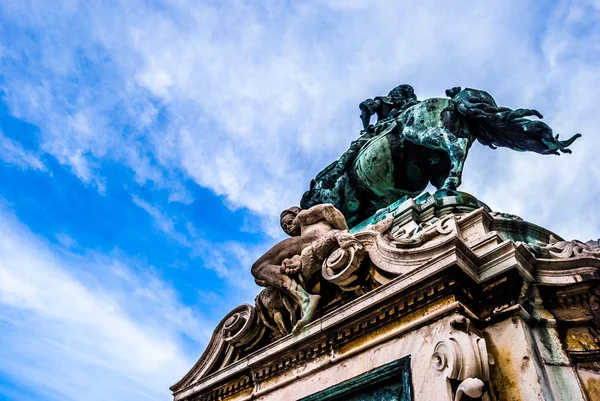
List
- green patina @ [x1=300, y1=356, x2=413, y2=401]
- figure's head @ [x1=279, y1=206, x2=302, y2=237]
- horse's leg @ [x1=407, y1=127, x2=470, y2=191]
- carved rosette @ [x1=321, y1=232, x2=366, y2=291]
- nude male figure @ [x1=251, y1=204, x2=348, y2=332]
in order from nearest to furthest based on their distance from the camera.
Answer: green patina @ [x1=300, y1=356, x2=413, y2=401] → carved rosette @ [x1=321, y1=232, x2=366, y2=291] → nude male figure @ [x1=251, y1=204, x2=348, y2=332] → figure's head @ [x1=279, y1=206, x2=302, y2=237] → horse's leg @ [x1=407, y1=127, x2=470, y2=191]

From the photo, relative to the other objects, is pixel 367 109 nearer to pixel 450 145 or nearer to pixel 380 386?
pixel 450 145

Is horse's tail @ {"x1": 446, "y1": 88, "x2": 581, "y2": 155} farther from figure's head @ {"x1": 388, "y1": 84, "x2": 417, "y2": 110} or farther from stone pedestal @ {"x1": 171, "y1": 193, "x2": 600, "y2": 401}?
stone pedestal @ {"x1": 171, "y1": 193, "x2": 600, "y2": 401}

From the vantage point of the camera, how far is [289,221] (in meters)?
6.05

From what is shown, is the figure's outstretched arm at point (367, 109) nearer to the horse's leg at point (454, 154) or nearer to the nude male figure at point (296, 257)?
the horse's leg at point (454, 154)

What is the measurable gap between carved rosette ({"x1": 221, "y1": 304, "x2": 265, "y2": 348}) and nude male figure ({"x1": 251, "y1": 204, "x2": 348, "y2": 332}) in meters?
0.40

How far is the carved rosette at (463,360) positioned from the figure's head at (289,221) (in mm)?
2775

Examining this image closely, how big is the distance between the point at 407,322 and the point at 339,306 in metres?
0.95

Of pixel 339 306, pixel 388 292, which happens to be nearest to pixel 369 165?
pixel 339 306

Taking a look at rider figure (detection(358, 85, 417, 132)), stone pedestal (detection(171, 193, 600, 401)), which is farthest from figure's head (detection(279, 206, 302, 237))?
rider figure (detection(358, 85, 417, 132))

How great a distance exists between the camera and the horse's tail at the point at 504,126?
6297 mm

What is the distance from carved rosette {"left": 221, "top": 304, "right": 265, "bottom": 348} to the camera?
5.35 m

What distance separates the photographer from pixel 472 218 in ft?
14.0

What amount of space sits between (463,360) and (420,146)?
4.31 meters

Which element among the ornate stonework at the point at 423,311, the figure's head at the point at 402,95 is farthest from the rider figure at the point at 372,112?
the ornate stonework at the point at 423,311
